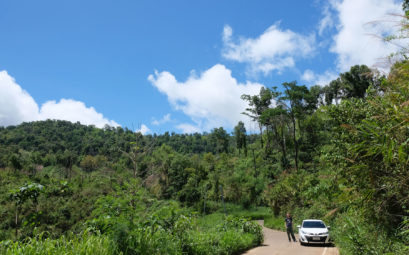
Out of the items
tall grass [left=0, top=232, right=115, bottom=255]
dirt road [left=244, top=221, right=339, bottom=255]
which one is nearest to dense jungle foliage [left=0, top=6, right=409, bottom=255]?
tall grass [left=0, top=232, right=115, bottom=255]

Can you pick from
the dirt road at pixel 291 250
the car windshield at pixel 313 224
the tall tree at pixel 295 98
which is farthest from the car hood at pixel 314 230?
the tall tree at pixel 295 98

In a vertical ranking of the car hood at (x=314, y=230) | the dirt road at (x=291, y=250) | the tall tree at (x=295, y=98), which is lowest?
the dirt road at (x=291, y=250)

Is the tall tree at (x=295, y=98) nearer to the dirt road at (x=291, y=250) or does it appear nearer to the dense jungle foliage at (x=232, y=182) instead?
the dense jungle foliage at (x=232, y=182)

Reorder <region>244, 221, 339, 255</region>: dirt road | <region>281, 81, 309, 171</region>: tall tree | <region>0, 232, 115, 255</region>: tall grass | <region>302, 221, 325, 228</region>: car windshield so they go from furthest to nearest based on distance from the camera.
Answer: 1. <region>281, 81, 309, 171</region>: tall tree
2. <region>302, 221, 325, 228</region>: car windshield
3. <region>244, 221, 339, 255</region>: dirt road
4. <region>0, 232, 115, 255</region>: tall grass

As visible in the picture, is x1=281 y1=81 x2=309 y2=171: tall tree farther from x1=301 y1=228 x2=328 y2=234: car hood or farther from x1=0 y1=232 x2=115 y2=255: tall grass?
x1=0 y1=232 x2=115 y2=255: tall grass

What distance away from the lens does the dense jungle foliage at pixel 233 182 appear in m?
4.85

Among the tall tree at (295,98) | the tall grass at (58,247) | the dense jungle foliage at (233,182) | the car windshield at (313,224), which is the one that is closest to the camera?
the tall grass at (58,247)

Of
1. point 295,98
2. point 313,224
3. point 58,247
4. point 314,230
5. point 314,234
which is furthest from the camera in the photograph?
point 295,98

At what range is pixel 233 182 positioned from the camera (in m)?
45.9

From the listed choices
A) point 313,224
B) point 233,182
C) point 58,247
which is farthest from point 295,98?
point 58,247

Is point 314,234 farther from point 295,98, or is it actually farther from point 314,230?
point 295,98

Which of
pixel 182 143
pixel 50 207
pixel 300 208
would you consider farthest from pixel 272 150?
pixel 182 143

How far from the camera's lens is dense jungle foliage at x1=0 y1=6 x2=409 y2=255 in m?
4.85

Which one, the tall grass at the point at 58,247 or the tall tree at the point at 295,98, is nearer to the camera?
the tall grass at the point at 58,247
